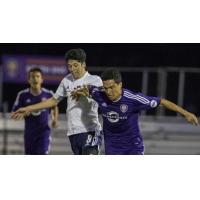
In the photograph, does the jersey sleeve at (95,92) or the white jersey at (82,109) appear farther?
the white jersey at (82,109)

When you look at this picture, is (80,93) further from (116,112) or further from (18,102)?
(18,102)

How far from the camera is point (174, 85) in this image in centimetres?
1232

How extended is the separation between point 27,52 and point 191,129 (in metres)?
2.93

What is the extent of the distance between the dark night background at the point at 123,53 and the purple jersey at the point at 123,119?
5.28 ft

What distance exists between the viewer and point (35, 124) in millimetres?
11383

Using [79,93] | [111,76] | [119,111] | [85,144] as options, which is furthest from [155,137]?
[111,76]

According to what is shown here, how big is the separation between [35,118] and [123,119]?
2.35 m

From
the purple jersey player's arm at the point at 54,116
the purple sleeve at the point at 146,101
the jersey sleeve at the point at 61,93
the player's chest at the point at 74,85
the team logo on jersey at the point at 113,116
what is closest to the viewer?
the purple sleeve at the point at 146,101

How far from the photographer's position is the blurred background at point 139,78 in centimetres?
1154

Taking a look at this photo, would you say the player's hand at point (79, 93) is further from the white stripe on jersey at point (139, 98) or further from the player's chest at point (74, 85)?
A: the white stripe on jersey at point (139, 98)

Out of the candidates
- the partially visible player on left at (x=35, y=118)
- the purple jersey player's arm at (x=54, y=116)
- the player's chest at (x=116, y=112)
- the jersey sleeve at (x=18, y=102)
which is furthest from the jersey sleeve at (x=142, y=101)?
the jersey sleeve at (x=18, y=102)

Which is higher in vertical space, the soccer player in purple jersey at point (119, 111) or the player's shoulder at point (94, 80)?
the player's shoulder at point (94, 80)

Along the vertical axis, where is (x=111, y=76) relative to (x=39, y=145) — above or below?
above
